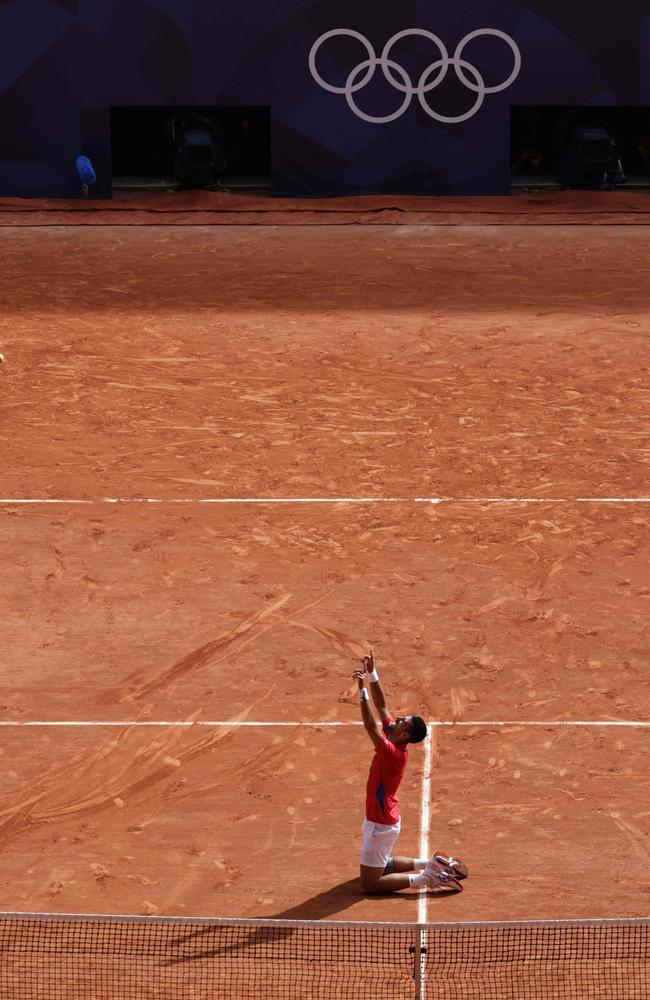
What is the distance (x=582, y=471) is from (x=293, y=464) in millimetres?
3577

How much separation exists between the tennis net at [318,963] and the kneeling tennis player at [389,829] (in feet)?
1.93

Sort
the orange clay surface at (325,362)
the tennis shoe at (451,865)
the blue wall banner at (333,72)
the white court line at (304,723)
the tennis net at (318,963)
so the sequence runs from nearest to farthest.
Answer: the tennis net at (318,963) → the tennis shoe at (451,865) → the white court line at (304,723) → the orange clay surface at (325,362) → the blue wall banner at (333,72)

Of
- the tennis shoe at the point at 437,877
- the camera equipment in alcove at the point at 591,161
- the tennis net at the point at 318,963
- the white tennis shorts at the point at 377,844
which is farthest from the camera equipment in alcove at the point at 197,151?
the tennis net at the point at 318,963

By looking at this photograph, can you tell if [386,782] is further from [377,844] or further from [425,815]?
[425,815]

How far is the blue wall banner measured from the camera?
3136 cm

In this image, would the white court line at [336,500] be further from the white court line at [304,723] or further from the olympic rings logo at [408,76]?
the olympic rings logo at [408,76]

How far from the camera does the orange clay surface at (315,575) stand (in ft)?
36.2

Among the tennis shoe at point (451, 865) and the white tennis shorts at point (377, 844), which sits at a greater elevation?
the white tennis shorts at point (377, 844)

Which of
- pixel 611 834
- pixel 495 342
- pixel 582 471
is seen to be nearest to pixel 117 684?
pixel 611 834

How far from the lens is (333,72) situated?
31641 millimetres

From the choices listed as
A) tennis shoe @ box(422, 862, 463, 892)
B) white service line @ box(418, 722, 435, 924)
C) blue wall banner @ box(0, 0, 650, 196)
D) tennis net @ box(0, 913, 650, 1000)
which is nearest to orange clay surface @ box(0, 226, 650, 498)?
blue wall banner @ box(0, 0, 650, 196)

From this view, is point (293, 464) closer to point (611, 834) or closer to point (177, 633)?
point (177, 633)

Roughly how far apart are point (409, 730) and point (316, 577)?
560 cm

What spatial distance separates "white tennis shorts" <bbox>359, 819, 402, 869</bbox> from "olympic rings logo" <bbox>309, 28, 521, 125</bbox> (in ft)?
78.5
